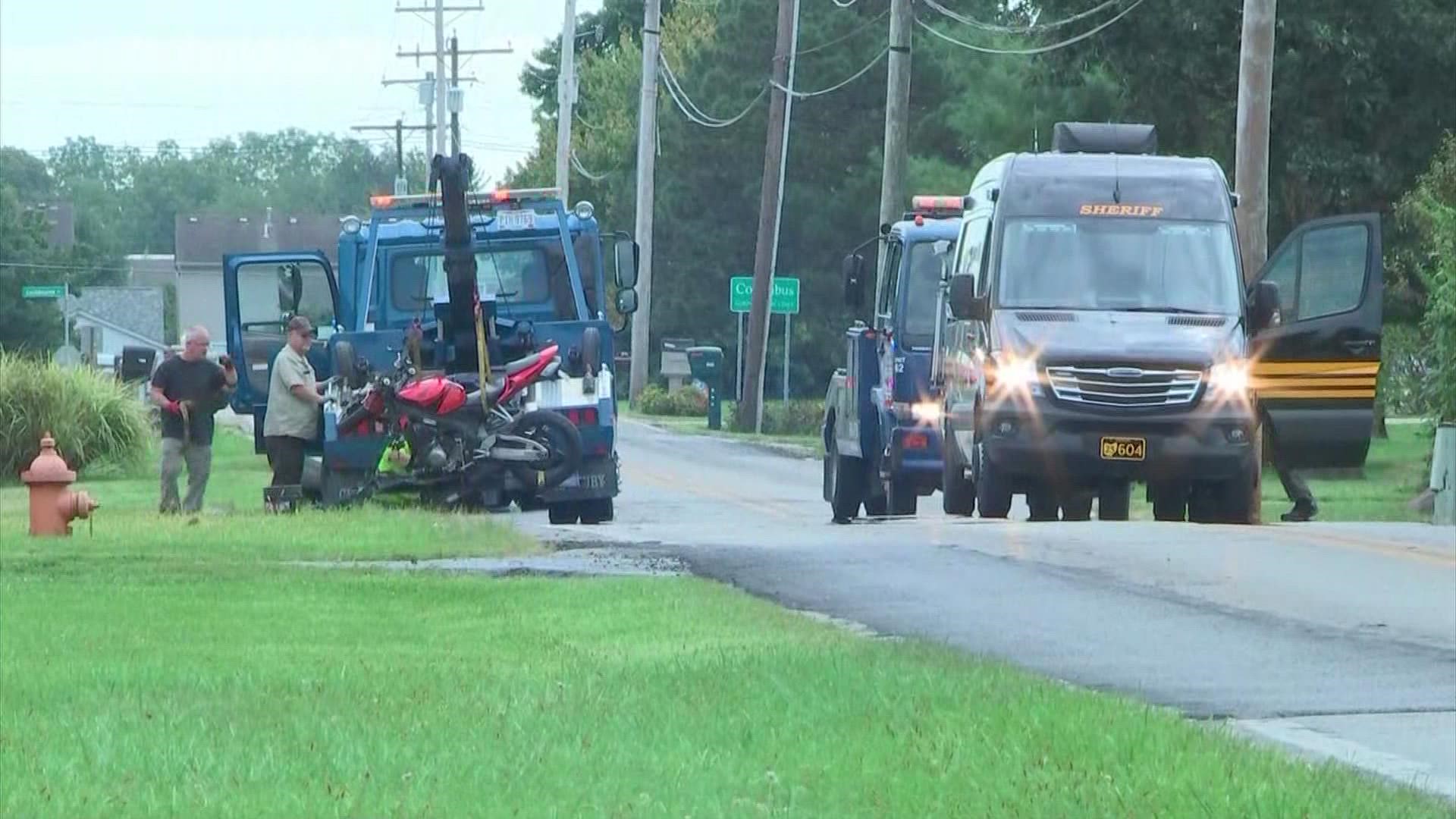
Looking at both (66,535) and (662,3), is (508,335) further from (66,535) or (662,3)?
(662,3)

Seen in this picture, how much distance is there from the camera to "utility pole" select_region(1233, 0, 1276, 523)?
988 inches

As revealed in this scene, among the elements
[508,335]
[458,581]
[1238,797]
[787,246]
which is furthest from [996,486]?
[787,246]

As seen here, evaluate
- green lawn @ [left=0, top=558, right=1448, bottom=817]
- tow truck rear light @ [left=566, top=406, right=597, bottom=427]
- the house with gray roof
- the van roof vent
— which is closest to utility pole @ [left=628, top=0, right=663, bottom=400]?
tow truck rear light @ [left=566, top=406, right=597, bottom=427]

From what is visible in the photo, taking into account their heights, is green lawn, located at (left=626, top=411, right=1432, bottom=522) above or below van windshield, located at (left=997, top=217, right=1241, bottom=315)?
below

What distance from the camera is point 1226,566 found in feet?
54.3

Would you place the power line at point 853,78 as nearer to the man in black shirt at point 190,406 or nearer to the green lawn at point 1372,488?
the green lawn at point 1372,488

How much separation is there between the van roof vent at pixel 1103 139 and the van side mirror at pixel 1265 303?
2517 millimetres

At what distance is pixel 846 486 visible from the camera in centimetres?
2412

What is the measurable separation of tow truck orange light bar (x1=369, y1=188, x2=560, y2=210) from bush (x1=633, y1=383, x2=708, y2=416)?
3724cm

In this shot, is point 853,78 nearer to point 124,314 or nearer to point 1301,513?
point 1301,513

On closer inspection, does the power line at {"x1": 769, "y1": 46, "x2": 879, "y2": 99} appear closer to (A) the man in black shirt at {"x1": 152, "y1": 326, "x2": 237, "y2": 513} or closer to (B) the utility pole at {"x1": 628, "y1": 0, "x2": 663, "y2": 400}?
(B) the utility pole at {"x1": 628, "y1": 0, "x2": 663, "y2": 400}

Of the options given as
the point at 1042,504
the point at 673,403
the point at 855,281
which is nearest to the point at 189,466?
the point at 855,281

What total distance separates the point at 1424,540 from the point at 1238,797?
36.8 ft

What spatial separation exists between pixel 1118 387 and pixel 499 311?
810 cm
